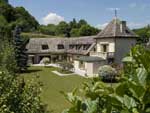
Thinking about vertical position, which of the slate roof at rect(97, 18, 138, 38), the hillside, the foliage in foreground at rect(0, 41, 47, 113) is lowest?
the foliage in foreground at rect(0, 41, 47, 113)

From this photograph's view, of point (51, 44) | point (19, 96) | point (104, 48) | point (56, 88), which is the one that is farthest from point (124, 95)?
point (51, 44)

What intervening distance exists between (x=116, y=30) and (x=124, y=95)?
5045 cm

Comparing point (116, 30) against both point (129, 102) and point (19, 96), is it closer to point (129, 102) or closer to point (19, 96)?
point (19, 96)

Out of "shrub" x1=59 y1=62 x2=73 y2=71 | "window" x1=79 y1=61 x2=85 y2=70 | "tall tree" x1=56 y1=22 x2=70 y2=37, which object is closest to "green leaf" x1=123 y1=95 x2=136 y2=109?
"window" x1=79 y1=61 x2=85 y2=70

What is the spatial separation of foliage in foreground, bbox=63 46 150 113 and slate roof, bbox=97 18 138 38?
161 feet

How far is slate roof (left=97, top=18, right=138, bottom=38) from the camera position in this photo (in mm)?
51406

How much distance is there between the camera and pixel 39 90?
34.6 ft

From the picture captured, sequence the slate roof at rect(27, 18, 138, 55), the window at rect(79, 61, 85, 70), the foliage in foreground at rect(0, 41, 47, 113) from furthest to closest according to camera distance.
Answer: the window at rect(79, 61, 85, 70) → the slate roof at rect(27, 18, 138, 55) → the foliage in foreground at rect(0, 41, 47, 113)

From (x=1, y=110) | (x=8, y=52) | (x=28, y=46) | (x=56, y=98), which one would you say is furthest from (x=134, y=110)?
(x=28, y=46)

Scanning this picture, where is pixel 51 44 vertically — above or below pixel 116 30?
below

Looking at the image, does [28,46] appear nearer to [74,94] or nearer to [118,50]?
[118,50]

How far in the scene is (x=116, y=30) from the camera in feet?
170

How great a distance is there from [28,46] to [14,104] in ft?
207

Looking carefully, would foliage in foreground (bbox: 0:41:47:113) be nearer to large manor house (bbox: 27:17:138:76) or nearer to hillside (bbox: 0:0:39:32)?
large manor house (bbox: 27:17:138:76)
